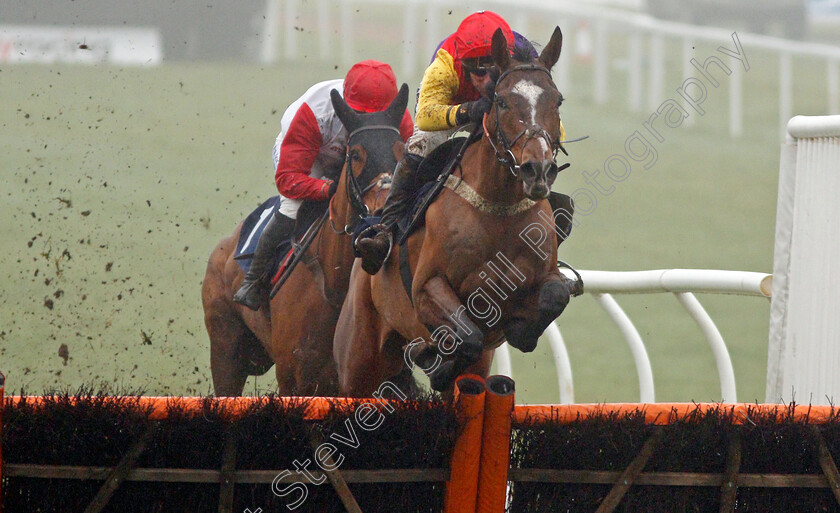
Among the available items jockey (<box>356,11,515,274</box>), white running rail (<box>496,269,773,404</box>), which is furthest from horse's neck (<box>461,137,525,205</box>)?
white running rail (<box>496,269,773,404</box>)

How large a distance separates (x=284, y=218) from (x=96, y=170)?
296 inches

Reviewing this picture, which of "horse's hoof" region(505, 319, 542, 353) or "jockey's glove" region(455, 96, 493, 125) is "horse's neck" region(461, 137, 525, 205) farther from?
"horse's hoof" region(505, 319, 542, 353)

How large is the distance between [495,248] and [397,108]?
1.10 m

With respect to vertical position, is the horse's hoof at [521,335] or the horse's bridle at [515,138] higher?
the horse's bridle at [515,138]

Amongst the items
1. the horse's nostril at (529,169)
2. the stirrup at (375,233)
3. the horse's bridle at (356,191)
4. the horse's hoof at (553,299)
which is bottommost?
the horse's hoof at (553,299)

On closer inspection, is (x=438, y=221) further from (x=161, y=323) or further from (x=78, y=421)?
(x=161, y=323)

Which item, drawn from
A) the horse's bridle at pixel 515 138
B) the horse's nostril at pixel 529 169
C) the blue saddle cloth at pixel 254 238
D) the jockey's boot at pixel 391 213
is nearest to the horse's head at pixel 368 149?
the jockey's boot at pixel 391 213

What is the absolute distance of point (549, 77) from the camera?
3.15m

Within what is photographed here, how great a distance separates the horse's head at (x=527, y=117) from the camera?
2904mm

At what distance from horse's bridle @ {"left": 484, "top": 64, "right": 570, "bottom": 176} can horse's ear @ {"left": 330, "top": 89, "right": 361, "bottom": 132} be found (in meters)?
0.97

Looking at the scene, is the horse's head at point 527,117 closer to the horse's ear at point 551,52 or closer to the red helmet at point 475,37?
the horse's ear at point 551,52

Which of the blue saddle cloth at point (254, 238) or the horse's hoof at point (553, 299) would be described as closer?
the horse's hoof at point (553, 299)

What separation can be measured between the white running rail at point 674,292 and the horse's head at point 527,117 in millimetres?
1129

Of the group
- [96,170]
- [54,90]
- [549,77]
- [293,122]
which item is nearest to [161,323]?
[96,170]
